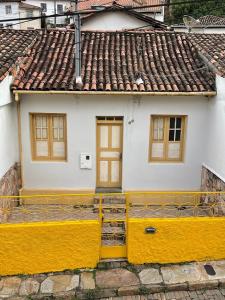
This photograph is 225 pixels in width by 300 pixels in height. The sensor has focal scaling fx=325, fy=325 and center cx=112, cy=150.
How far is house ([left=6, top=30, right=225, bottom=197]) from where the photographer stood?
10.2 meters

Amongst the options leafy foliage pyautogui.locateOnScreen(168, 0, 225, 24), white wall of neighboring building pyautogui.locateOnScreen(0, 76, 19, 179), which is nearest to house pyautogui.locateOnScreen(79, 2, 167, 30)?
white wall of neighboring building pyautogui.locateOnScreen(0, 76, 19, 179)

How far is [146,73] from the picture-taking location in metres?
10.8

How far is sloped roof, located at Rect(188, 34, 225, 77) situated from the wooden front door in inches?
134

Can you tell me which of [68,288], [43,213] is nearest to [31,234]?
[68,288]

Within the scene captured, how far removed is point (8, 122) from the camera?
9797 mm

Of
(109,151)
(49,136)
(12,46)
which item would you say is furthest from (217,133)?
(12,46)

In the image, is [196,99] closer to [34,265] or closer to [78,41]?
[78,41]

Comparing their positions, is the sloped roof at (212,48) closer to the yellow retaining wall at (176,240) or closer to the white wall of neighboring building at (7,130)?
the yellow retaining wall at (176,240)

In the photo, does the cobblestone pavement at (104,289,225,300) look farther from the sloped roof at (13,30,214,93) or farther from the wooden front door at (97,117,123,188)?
the sloped roof at (13,30,214,93)

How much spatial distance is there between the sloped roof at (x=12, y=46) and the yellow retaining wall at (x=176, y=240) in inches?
218

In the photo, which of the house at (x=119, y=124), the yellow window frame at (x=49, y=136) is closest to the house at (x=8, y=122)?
the house at (x=119, y=124)

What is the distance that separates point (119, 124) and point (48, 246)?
15.5 ft

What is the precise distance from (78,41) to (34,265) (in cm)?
661

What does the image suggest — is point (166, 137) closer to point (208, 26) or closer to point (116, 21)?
point (116, 21)
